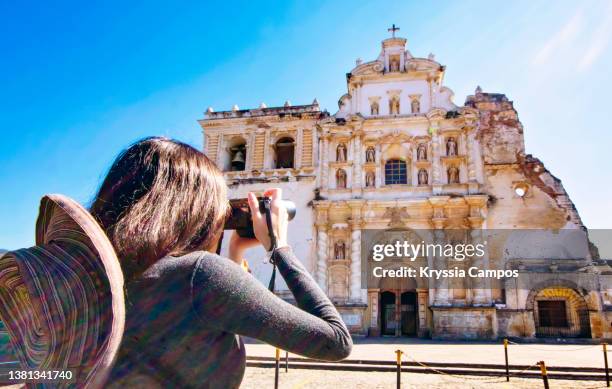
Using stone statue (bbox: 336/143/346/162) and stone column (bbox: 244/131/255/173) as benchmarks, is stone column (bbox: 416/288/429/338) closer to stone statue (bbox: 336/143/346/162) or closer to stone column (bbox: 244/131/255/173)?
stone statue (bbox: 336/143/346/162)

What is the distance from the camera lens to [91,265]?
0.87 meters

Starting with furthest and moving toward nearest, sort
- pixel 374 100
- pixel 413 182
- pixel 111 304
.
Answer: pixel 374 100 → pixel 413 182 → pixel 111 304

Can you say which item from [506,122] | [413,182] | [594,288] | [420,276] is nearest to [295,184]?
[413,182]

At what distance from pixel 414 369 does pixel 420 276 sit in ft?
28.1

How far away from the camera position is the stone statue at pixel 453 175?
19.0 meters

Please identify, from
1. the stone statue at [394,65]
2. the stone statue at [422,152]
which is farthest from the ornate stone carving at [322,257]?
the stone statue at [394,65]

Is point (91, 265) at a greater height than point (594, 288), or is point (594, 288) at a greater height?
point (594, 288)

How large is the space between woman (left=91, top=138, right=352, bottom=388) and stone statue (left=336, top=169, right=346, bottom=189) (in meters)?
18.6

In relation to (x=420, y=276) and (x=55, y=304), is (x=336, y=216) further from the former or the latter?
(x=55, y=304)

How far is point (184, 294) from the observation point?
1037 millimetres

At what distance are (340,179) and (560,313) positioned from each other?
35.6 feet

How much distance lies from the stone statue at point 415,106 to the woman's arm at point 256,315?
20.1 m

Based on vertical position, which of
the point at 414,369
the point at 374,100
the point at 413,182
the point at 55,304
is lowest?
the point at 414,369

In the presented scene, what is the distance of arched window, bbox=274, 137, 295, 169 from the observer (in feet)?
70.0
